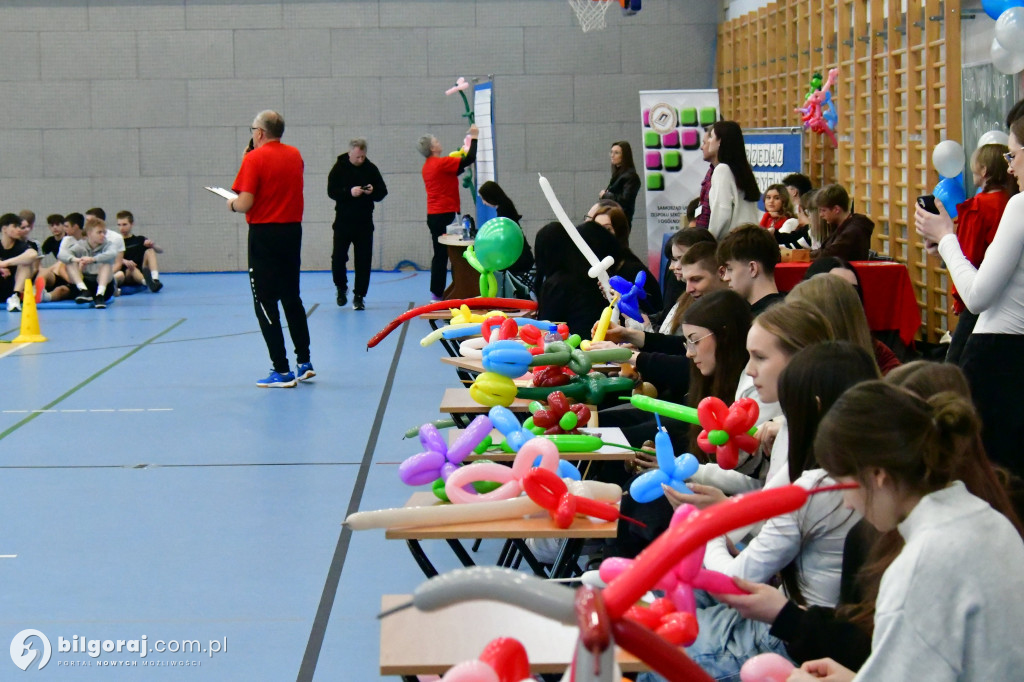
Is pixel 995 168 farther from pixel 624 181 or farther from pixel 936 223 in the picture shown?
pixel 624 181

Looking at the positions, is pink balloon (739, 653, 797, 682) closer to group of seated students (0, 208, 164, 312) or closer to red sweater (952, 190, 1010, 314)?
red sweater (952, 190, 1010, 314)

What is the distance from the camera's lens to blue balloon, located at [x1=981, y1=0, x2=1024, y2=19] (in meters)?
5.35

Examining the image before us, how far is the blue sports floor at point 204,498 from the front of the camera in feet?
11.1

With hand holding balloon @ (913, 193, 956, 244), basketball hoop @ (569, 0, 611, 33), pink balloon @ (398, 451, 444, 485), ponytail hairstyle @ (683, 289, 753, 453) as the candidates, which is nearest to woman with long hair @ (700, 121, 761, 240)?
hand holding balloon @ (913, 193, 956, 244)

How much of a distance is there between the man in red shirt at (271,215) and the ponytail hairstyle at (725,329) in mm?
3965

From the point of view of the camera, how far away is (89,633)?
3.39m

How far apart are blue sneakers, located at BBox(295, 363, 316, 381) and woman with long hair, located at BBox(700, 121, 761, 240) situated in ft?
8.82

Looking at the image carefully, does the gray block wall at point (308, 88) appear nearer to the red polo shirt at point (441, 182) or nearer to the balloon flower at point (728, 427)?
the red polo shirt at point (441, 182)

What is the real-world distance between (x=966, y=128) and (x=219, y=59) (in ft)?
29.8

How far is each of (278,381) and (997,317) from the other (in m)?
4.80

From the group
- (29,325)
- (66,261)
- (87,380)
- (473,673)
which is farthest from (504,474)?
(66,261)

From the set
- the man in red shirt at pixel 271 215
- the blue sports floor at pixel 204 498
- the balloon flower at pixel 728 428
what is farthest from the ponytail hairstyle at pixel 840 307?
the man in red shirt at pixel 271 215

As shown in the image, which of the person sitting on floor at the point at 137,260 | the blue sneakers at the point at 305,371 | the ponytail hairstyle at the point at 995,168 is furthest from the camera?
the person sitting on floor at the point at 137,260

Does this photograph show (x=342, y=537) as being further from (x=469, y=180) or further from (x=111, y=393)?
(x=469, y=180)
